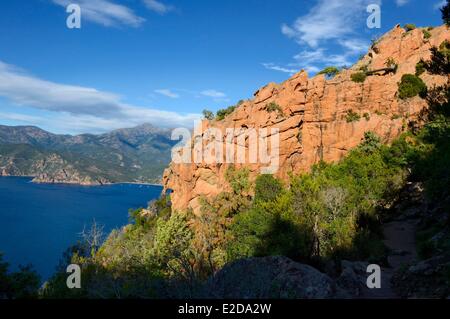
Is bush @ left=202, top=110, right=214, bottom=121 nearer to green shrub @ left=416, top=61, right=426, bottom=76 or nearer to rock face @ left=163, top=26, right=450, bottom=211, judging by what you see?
rock face @ left=163, top=26, right=450, bottom=211

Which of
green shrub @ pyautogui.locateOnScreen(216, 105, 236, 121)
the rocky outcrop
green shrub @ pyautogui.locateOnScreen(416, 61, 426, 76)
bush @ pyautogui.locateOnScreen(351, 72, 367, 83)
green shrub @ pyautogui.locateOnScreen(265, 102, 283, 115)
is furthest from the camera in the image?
green shrub @ pyautogui.locateOnScreen(216, 105, 236, 121)

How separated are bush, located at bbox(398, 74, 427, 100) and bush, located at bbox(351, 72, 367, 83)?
4939mm

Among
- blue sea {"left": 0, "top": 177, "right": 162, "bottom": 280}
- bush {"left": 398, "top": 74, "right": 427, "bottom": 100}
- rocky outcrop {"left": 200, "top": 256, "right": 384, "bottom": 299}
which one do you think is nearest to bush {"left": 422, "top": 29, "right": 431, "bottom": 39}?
bush {"left": 398, "top": 74, "right": 427, "bottom": 100}

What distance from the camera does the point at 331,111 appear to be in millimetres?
49562

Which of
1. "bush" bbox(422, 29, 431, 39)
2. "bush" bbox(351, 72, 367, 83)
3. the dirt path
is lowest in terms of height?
the dirt path

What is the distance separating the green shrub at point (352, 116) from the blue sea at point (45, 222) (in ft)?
200

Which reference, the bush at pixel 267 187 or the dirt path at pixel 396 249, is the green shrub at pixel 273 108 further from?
the dirt path at pixel 396 249

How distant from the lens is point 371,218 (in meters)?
31.5

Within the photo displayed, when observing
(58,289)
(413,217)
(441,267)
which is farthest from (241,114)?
(441,267)

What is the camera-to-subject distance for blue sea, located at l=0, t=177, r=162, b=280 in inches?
3376

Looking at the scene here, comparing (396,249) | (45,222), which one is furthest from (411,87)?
(45,222)

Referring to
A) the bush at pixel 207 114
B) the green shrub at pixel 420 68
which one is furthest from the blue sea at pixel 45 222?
the green shrub at pixel 420 68
